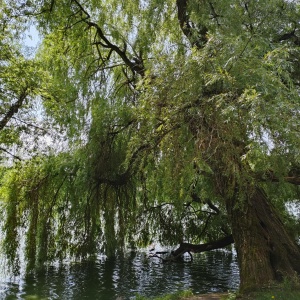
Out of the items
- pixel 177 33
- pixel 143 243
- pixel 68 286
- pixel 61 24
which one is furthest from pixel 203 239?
pixel 61 24

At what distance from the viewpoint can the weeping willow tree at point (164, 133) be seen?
208 inches

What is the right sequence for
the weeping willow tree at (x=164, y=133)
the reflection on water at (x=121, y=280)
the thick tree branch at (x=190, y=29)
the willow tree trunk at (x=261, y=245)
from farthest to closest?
the reflection on water at (x=121, y=280) < the thick tree branch at (x=190, y=29) < the willow tree trunk at (x=261, y=245) < the weeping willow tree at (x=164, y=133)

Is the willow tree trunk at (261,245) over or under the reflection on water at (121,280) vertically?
over

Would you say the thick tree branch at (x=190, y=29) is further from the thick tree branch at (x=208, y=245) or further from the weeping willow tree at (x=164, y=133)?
the thick tree branch at (x=208, y=245)

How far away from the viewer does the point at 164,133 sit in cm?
583

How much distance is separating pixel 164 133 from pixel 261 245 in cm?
324

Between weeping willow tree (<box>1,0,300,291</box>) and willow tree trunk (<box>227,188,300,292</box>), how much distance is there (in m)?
0.02

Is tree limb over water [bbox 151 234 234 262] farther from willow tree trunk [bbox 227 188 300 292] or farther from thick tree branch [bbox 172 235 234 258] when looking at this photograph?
willow tree trunk [bbox 227 188 300 292]

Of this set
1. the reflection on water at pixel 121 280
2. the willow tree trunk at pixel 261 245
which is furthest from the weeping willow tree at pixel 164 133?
the reflection on water at pixel 121 280

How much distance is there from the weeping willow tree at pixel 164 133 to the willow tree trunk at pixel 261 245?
23 mm

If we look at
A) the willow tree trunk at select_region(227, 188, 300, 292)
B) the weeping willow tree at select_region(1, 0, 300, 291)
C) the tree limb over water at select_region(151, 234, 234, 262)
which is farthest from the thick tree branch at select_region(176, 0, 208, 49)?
the tree limb over water at select_region(151, 234, 234, 262)

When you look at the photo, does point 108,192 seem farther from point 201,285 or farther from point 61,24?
point 61,24

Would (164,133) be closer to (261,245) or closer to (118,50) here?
(261,245)

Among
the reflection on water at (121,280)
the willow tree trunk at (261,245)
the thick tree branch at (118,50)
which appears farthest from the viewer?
the thick tree branch at (118,50)
